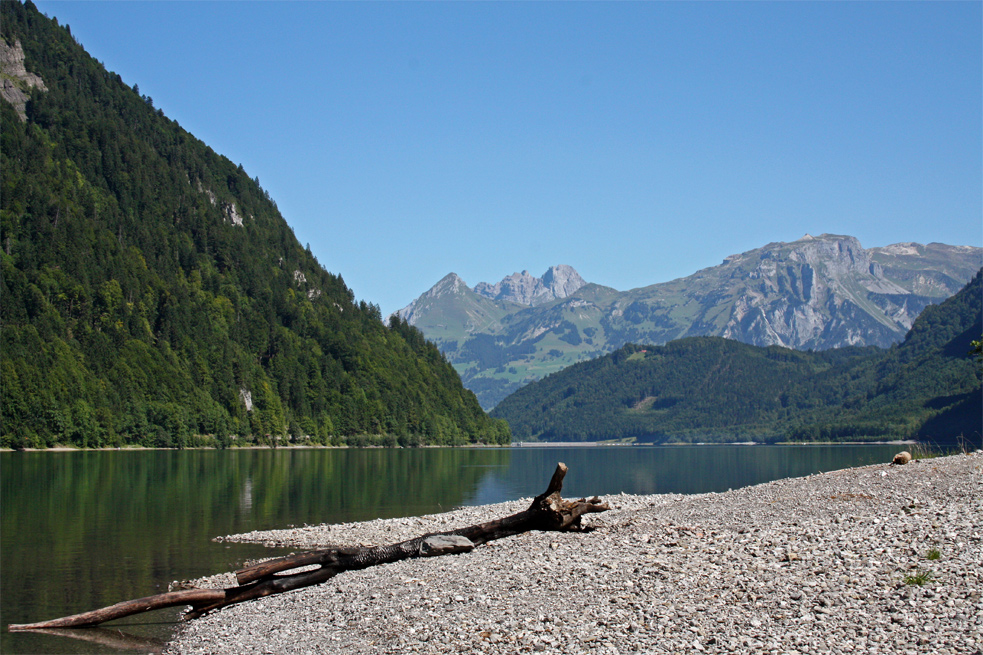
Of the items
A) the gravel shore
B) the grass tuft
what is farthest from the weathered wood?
the grass tuft

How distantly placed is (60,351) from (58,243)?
141 feet

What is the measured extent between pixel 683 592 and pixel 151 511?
45274 millimetres

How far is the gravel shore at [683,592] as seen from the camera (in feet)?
58.5

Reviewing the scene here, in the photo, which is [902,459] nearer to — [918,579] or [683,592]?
[918,579]

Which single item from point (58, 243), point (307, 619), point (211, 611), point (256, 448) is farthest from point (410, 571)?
point (58, 243)

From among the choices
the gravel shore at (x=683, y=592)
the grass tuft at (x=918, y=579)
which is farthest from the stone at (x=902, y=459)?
the grass tuft at (x=918, y=579)

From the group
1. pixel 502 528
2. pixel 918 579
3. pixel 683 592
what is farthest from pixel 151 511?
pixel 918 579

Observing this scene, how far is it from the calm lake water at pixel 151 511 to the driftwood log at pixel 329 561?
70cm

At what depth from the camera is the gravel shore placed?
702 inches

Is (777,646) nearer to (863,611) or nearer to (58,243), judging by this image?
(863,611)

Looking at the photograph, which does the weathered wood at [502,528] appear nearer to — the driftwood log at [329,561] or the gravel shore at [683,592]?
the driftwood log at [329,561]

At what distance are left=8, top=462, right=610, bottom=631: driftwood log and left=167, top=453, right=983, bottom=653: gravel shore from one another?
1.86 ft

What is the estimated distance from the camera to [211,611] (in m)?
26.5

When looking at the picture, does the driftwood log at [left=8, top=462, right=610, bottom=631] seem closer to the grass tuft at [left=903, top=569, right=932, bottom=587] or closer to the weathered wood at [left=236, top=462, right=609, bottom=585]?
the weathered wood at [left=236, top=462, right=609, bottom=585]
